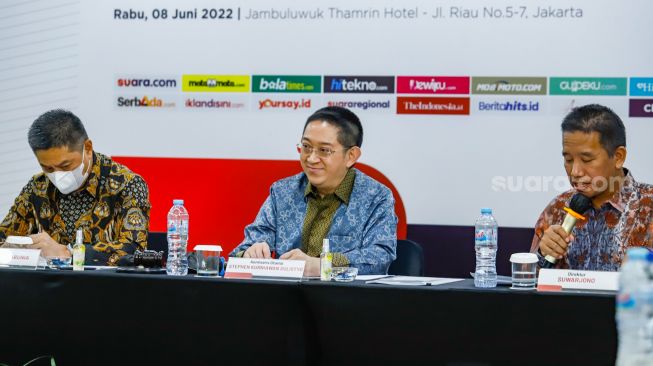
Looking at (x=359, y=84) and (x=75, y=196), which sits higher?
(x=359, y=84)

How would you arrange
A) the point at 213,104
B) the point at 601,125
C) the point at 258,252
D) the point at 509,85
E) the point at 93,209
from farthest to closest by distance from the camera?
the point at 213,104, the point at 509,85, the point at 93,209, the point at 258,252, the point at 601,125

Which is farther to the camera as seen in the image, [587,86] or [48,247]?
[587,86]

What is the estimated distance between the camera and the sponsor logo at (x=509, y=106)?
425 centimetres

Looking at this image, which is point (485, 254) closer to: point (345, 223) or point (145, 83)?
point (345, 223)

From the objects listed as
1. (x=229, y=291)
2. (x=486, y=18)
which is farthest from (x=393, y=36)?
(x=229, y=291)

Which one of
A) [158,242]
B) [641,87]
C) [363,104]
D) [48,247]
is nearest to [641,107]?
[641,87]

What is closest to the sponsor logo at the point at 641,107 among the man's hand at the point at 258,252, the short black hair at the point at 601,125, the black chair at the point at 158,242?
the short black hair at the point at 601,125

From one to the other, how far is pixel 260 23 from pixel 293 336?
92.0 inches

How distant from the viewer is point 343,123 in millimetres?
3453

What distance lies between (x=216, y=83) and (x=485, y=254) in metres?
2.27

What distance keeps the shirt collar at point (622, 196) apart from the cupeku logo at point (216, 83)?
82.5 inches

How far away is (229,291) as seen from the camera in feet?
8.48

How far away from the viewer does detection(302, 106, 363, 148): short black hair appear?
3.43m

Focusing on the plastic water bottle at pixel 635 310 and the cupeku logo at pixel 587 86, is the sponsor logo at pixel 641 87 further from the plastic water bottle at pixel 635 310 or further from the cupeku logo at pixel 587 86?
the plastic water bottle at pixel 635 310
